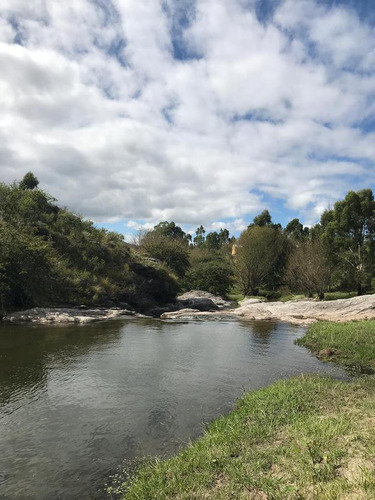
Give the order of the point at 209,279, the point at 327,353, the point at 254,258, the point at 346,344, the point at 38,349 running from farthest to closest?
1. the point at 254,258
2. the point at 209,279
3. the point at 346,344
4. the point at 38,349
5. the point at 327,353

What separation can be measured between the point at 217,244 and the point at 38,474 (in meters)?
139

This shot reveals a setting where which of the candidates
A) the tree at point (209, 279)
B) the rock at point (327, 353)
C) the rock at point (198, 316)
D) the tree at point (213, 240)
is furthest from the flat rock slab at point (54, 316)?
the tree at point (213, 240)

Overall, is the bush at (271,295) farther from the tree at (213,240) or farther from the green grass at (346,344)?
the tree at (213,240)

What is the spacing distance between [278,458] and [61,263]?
1493 inches

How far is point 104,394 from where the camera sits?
41.0 ft

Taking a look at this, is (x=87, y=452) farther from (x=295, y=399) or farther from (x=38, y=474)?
(x=295, y=399)

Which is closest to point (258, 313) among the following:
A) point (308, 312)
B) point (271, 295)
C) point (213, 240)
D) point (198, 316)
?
point (308, 312)

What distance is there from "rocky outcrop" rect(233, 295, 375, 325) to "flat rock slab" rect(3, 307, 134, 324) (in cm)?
1782

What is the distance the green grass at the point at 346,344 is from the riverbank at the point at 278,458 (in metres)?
7.49

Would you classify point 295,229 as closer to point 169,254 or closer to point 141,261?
point 169,254

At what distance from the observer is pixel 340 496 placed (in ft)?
16.4

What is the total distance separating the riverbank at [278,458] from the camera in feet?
18.2

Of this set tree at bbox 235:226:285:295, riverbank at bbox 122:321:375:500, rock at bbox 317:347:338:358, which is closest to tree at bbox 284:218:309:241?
tree at bbox 235:226:285:295

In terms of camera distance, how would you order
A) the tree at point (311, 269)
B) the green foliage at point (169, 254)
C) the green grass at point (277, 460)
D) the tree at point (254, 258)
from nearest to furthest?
the green grass at point (277, 460)
the tree at point (311, 269)
the tree at point (254, 258)
the green foliage at point (169, 254)
